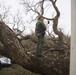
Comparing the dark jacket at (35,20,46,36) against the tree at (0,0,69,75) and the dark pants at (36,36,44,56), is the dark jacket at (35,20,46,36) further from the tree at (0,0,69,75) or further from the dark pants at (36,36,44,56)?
the tree at (0,0,69,75)

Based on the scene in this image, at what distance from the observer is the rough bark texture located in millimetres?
1764

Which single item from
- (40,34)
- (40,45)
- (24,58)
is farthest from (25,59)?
(40,34)

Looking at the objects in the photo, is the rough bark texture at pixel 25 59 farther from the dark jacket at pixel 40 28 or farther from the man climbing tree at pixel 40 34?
the dark jacket at pixel 40 28

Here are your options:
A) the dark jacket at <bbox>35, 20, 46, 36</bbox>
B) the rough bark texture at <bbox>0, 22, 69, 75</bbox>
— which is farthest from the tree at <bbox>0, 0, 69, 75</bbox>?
the dark jacket at <bbox>35, 20, 46, 36</bbox>

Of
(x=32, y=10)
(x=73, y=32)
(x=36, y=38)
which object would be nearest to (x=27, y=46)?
(x=36, y=38)

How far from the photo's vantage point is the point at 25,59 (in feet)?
5.94

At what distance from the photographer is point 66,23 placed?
1.96 m

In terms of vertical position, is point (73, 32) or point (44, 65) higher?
point (73, 32)

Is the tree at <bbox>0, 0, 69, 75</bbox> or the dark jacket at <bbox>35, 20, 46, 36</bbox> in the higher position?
the dark jacket at <bbox>35, 20, 46, 36</bbox>

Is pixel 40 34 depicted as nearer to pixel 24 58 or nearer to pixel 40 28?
pixel 40 28

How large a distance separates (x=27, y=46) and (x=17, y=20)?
366 millimetres

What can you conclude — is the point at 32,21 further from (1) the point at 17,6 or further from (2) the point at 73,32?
(2) the point at 73,32

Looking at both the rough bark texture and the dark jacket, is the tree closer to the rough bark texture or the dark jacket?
the rough bark texture

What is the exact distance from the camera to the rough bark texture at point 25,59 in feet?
5.79
